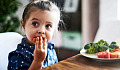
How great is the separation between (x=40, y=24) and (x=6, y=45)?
56 centimetres

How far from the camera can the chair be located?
1.29 m

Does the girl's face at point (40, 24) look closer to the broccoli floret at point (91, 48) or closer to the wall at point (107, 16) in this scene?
the broccoli floret at point (91, 48)

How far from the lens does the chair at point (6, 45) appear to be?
4.22ft

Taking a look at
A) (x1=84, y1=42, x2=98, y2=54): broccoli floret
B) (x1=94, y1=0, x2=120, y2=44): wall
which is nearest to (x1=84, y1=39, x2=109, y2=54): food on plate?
(x1=84, y1=42, x2=98, y2=54): broccoli floret

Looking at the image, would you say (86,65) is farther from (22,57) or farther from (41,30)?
(22,57)

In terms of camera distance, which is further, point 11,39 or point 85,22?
point 85,22

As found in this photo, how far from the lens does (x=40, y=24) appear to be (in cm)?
91

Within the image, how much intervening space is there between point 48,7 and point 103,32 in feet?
2.58

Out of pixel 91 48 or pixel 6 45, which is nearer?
pixel 91 48

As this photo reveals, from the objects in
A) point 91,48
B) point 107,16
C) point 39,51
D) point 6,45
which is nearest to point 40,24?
point 39,51

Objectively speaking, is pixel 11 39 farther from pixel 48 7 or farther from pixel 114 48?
pixel 114 48

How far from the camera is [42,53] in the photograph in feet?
2.47

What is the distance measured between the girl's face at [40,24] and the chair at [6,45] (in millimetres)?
433

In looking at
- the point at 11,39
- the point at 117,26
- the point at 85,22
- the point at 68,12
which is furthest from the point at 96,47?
the point at 68,12
